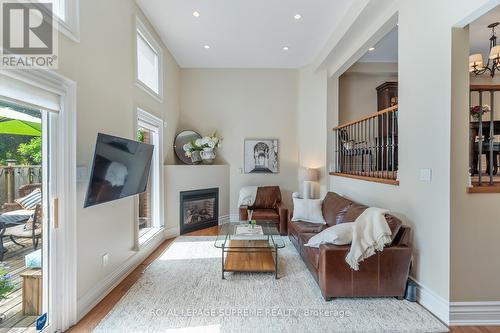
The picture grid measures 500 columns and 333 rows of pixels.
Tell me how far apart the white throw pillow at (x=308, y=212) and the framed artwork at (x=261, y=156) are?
1738mm

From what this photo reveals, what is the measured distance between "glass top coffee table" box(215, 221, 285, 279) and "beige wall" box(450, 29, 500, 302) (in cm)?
174

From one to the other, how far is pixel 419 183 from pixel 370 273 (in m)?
1.04

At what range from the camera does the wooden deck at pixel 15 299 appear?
5.70 feet

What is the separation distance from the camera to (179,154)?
5.32m

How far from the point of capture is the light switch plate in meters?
2.37

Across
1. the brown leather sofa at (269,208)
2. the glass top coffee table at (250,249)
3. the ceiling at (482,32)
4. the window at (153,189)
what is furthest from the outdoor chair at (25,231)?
the ceiling at (482,32)

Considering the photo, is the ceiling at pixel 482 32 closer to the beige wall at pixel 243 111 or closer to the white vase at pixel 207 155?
the beige wall at pixel 243 111

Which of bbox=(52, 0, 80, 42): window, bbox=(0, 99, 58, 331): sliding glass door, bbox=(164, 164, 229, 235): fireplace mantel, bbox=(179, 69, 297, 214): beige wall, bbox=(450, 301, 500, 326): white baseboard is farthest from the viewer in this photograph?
bbox=(179, 69, 297, 214): beige wall

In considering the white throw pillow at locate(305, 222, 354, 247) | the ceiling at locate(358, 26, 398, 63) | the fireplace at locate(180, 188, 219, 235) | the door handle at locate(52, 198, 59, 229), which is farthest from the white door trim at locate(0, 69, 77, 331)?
the ceiling at locate(358, 26, 398, 63)

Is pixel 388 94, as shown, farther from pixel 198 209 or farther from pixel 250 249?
pixel 198 209

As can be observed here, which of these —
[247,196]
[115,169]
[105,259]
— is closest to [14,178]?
[115,169]

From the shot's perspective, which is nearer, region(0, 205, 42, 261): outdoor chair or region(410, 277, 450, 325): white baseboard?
region(0, 205, 42, 261): outdoor chair

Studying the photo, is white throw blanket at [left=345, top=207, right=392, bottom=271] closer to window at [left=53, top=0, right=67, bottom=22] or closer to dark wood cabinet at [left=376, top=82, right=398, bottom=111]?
window at [left=53, top=0, right=67, bottom=22]

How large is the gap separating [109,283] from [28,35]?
244cm
